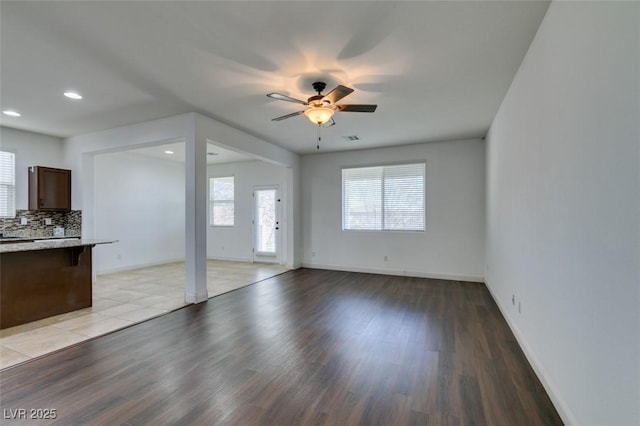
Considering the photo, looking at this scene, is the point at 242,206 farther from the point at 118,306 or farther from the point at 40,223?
the point at 118,306

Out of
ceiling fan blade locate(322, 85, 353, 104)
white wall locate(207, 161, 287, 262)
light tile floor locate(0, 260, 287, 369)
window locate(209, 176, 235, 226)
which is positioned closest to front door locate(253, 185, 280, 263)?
white wall locate(207, 161, 287, 262)

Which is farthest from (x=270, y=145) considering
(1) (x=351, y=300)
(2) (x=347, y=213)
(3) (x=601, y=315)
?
(3) (x=601, y=315)

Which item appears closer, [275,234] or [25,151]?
[25,151]

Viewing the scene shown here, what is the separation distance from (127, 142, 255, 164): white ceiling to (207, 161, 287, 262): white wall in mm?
338

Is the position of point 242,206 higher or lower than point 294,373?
higher

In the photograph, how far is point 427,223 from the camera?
6.07m

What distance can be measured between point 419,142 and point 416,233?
1879 mm

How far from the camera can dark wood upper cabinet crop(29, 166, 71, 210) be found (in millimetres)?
5250

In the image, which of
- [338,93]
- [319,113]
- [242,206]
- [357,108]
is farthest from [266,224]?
[338,93]

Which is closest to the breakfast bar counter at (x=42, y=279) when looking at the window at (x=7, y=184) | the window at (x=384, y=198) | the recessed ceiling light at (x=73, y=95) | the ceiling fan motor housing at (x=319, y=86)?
the recessed ceiling light at (x=73, y=95)

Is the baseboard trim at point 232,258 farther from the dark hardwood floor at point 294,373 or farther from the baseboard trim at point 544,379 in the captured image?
the baseboard trim at point 544,379

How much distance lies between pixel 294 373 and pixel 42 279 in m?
3.58

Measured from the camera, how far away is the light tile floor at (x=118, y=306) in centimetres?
298

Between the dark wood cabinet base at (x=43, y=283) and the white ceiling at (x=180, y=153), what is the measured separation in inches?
114
